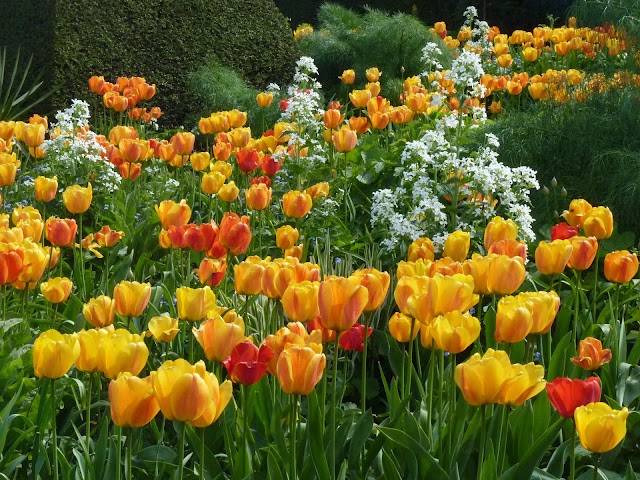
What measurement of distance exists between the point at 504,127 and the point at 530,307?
3.34 m

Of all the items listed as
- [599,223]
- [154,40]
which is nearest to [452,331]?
[599,223]

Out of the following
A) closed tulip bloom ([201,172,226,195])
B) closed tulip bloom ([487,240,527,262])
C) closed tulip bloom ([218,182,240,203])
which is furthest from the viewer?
closed tulip bloom ([201,172,226,195])

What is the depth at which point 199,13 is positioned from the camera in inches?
304

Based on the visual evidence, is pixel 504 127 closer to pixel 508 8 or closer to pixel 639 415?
pixel 639 415

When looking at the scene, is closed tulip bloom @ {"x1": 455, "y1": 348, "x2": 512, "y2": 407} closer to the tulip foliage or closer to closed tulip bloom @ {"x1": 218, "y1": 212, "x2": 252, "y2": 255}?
the tulip foliage

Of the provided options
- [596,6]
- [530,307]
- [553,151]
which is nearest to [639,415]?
[530,307]

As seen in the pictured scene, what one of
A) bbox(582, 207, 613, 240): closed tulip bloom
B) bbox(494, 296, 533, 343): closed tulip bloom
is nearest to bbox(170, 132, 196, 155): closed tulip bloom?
bbox(582, 207, 613, 240): closed tulip bloom

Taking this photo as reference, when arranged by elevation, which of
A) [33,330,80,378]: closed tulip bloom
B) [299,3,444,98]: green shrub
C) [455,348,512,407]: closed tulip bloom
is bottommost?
[299,3,444,98]: green shrub

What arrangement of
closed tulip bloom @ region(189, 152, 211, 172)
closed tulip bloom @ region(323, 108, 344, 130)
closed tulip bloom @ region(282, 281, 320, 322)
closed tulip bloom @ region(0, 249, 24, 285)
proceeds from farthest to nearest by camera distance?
closed tulip bloom @ region(323, 108, 344, 130) < closed tulip bloom @ region(189, 152, 211, 172) < closed tulip bloom @ region(0, 249, 24, 285) < closed tulip bloom @ region(282, 281, 320, 322)

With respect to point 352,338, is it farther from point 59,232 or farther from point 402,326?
point 59,232

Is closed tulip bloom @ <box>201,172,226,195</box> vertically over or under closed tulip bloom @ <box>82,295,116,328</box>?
under

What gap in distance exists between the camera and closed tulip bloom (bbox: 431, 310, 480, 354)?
6.00 ft

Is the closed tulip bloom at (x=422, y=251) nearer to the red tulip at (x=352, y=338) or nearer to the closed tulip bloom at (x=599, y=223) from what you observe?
the closed tulip bloom at (x=599, y=223)

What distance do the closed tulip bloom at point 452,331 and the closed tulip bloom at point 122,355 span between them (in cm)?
55
